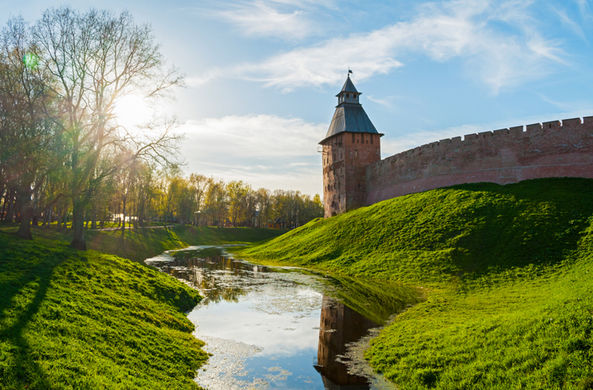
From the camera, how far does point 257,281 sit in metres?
29.6

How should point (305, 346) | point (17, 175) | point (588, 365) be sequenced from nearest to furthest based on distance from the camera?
1. point (588, 365)
2. point (305, 346)
3. point (17, 175)

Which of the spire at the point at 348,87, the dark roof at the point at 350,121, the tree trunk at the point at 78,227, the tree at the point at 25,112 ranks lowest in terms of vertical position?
the tree trunk at the point at 78,227

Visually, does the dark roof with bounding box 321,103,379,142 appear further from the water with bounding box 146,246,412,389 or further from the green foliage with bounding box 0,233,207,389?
the green foliage with bounding box 0,233,207,389

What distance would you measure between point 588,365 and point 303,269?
28655mm

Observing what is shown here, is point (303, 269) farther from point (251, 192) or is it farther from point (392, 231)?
point (251, 192)

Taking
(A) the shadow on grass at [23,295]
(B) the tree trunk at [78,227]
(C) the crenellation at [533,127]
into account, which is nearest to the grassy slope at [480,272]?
(C) the crenellation at [533,127]

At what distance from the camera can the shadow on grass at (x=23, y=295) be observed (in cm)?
731

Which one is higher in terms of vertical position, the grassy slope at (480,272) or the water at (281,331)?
the grassy slope at (480,272)

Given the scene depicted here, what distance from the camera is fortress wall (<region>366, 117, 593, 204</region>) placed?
33.3m

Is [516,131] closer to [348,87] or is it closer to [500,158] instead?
[500,158]

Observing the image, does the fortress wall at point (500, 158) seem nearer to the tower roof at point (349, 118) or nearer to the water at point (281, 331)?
the tower roof at point (349, 118)

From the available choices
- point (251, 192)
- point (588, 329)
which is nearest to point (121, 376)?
point (588, 329)

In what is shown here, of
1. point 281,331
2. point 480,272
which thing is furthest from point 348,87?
point 281,331

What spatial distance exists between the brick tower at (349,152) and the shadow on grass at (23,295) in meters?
43.5
